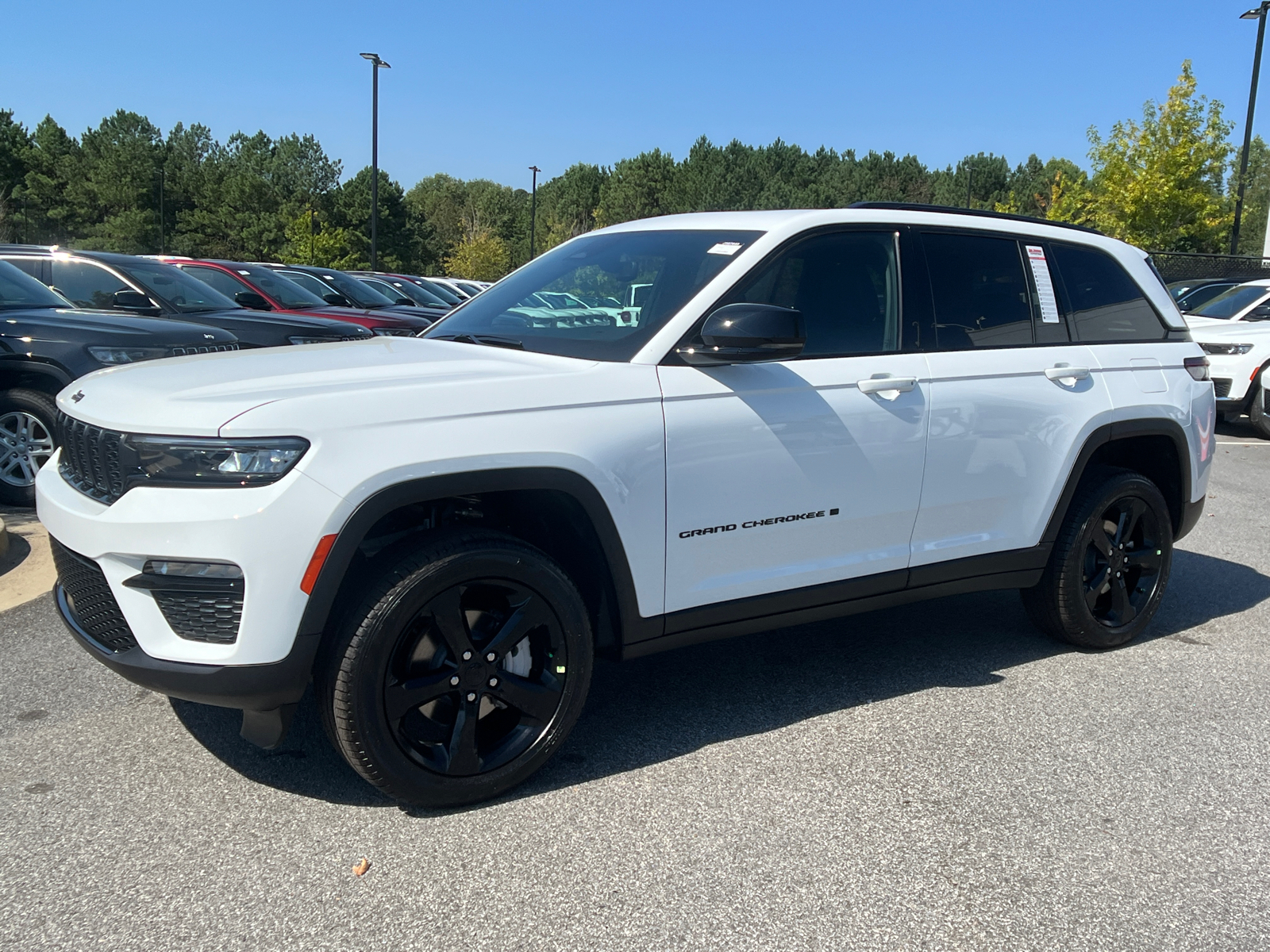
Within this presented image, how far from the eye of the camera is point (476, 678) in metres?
3.14

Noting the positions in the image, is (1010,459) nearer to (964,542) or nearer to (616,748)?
(964,542)

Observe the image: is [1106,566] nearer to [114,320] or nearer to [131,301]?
[114,320]

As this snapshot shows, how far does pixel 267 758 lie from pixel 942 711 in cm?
245

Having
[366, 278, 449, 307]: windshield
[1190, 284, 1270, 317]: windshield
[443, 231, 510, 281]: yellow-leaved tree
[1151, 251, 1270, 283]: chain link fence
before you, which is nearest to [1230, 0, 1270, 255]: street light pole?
[1151, 251, 1270, 283]: chain link fence

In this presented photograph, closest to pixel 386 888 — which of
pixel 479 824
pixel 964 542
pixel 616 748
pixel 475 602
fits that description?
pixel 479 824

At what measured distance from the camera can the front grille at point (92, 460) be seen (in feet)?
9.71

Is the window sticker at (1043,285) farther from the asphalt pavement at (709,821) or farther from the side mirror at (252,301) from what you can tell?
the side mirror at (252,301)

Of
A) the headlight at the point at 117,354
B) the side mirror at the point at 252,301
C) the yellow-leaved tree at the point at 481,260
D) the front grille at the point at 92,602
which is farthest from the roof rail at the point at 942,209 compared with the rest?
the yellow-leaved tree at the point at 481,260

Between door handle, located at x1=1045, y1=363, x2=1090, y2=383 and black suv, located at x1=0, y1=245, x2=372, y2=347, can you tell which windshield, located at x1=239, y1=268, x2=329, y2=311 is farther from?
door handle, located at x1=1045, y1=363, x2=1090, y2=383

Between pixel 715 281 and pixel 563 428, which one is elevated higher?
pixel 715 281

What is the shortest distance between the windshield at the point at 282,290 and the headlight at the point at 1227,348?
10.2 meters

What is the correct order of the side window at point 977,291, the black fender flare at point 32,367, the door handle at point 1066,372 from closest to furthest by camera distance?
the side window at point 977,291, the door handle at point 1066,372, the black fender flare at point 32,367

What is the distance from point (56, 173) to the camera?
70000mm

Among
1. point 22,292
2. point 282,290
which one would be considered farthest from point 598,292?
point 282,290
